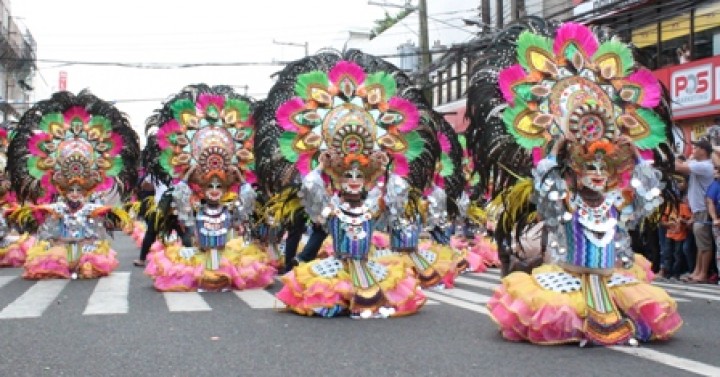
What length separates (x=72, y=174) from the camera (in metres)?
11.8

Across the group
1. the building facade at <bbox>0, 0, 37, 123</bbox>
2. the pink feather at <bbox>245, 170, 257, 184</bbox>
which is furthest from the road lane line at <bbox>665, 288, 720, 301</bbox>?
the building facade at <bbox>0, 0, 37, 123</bbox>

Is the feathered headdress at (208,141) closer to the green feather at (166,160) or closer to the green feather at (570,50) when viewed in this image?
the green feather at (166,160)

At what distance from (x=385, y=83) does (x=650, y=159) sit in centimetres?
267

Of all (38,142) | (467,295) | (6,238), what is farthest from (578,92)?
(6,238)

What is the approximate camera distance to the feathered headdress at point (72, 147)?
11875mm

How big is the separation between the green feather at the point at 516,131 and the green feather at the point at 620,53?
2.43ft

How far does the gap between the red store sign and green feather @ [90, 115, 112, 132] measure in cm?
1084

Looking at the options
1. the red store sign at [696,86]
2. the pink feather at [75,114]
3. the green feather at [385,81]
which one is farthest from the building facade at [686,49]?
the pink feather at [75,114]

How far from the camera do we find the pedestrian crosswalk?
848 centimetres

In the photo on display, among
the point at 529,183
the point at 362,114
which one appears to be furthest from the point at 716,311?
the point at 362,114

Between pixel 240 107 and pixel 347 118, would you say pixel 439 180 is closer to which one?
pixel 240 107

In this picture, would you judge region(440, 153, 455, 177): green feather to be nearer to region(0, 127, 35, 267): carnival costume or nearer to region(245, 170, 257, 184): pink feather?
region(245, 170, 257, 184): pink feather

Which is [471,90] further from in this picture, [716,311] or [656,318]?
[716,311]

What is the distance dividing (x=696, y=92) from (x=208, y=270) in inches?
482
